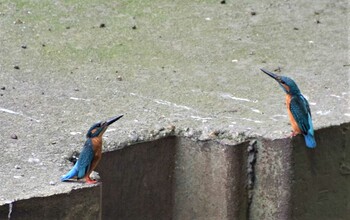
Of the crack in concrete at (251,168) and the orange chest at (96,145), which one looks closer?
the orange chest at (96,145)

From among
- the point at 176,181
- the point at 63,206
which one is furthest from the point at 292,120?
the point at 63,206

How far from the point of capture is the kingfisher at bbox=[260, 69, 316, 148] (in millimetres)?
4871

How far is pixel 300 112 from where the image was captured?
15.9 ft

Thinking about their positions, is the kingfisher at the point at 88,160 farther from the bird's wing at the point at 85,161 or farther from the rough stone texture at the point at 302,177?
the rough stone texture at the point at 302,177

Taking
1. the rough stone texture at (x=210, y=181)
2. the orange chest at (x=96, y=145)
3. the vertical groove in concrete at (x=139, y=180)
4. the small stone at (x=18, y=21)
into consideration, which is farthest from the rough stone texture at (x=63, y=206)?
the small stone at (x=18, y=21)

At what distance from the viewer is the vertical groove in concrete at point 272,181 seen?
509 centimetres

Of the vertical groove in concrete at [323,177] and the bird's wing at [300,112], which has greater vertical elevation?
the bird's wing at [300,112]

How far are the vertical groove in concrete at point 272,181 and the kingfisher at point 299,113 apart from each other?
0.40 feet

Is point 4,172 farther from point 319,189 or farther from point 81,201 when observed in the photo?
point 319,189

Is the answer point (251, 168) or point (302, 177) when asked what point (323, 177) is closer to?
point (302, 177)

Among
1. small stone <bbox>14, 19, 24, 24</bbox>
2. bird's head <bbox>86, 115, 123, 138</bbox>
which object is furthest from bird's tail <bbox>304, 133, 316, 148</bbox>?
small stone <bbox>14, 19, 24, 24</bbox>

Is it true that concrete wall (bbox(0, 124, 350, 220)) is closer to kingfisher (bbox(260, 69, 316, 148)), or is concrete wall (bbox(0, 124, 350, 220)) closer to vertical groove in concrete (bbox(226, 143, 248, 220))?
vertical groove in concrete (bbox(226, 143, 248, 220))

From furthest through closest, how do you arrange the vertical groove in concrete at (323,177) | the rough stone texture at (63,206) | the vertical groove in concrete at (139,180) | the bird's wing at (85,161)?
the vertical groove in concrete at (323,177) → the vertical groove in concrete at (139,180) → the bird's wing at (85,161) → the rough stone texture at (63,206)

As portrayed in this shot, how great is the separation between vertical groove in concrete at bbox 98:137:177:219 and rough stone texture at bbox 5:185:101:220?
677 mm
